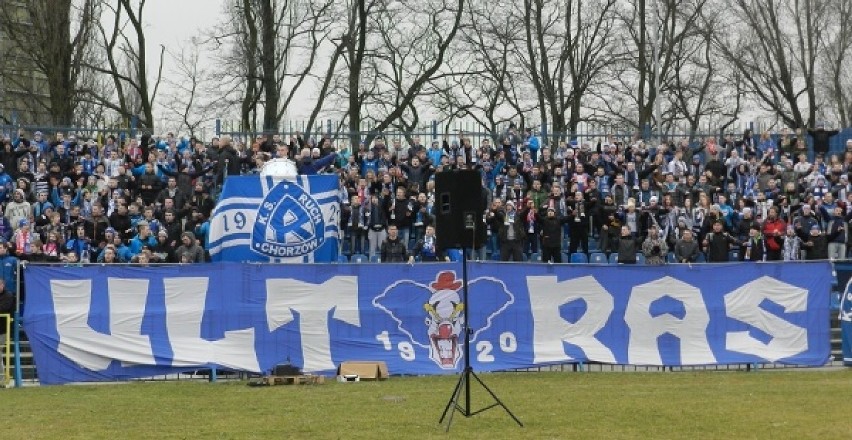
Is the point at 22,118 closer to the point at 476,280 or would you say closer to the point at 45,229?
the point at 45,229

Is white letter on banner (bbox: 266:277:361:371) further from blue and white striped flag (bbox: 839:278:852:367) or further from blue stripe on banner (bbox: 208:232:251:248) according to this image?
blue and white striped flag (bbox: 839:278:852:367)

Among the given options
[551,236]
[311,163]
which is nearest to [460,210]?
[551,236]

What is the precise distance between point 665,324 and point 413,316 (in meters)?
4.59

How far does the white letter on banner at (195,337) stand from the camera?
22.7 m

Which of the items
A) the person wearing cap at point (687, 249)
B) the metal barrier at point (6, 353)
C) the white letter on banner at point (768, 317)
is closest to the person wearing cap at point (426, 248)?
the person wearing cap at point (687, 249)

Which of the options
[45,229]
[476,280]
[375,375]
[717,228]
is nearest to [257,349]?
[375,375]

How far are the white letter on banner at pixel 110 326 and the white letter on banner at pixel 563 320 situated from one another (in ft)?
22.3

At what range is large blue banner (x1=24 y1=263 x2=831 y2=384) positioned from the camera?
22578 millimetres

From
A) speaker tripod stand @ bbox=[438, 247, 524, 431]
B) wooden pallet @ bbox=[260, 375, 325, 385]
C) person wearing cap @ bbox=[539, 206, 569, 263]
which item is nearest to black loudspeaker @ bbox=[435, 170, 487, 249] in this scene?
speaker tripod stand @ bbox=[438, 247, 524, 431]

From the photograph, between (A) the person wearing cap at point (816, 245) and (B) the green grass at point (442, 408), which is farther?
(A) the person wearing cap at point (816, 245)

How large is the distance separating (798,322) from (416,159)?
1188 centimetres

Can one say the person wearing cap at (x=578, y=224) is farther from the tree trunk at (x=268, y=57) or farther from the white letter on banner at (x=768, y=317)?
the tree trunk at (x=268, y=57)

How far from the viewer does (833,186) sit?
34.2 metres

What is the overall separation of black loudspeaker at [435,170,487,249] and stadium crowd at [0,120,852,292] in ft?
42.0
